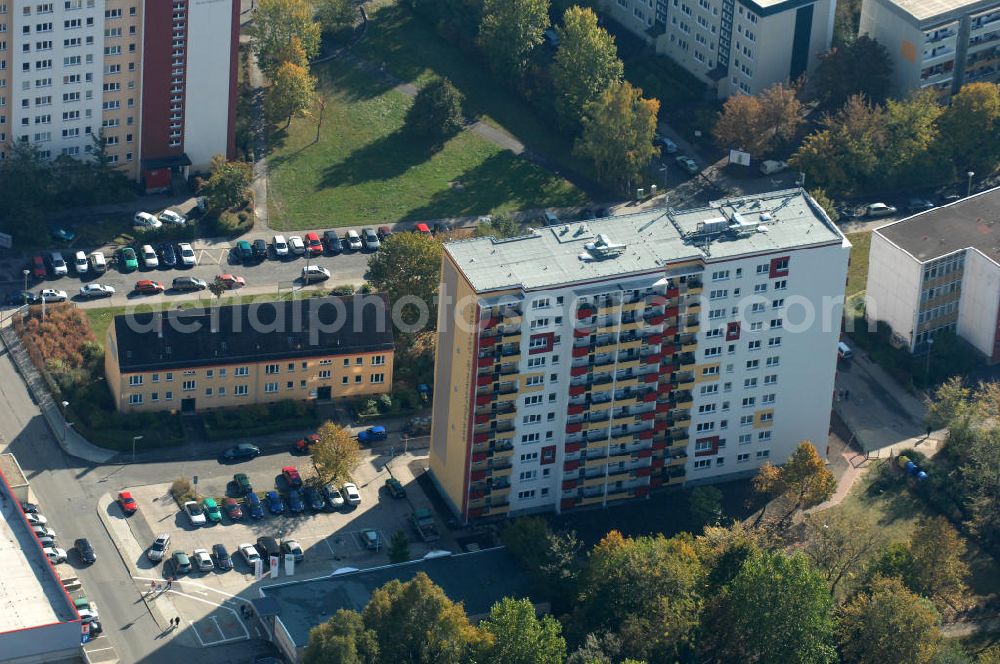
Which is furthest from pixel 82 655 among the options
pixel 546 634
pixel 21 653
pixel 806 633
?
pixel 806 633

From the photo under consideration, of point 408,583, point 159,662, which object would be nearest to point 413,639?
point 408,583

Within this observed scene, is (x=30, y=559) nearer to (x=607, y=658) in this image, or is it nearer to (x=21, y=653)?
(x=21, y=653)

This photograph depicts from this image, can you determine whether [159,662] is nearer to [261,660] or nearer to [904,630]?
[261,660]

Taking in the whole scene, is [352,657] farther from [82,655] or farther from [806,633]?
[806,633]

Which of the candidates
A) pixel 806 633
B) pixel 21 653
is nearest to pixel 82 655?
pixel 21 653
